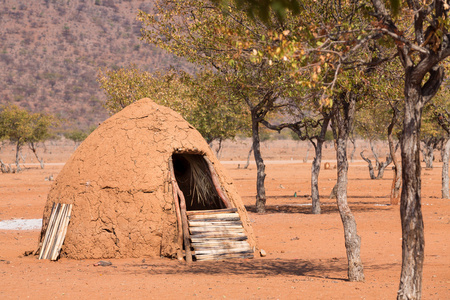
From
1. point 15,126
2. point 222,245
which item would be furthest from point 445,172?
point 15,126

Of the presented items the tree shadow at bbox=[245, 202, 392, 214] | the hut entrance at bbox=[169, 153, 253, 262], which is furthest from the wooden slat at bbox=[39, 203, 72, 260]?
the tree shadow at bbox=[245, 202, 392, 214]

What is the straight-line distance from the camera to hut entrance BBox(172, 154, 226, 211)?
43.9ft

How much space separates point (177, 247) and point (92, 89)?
308 feet

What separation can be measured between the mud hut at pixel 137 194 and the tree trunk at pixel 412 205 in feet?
15.0

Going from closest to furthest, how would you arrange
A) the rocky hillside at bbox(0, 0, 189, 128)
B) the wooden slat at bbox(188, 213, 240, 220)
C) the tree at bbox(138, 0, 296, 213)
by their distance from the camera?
1. the wooden slat at bbox(188, 213, 240, 220)
2. the tree at bbox(138, 0, 296, 213)
3. the rocky hillside at bbox(0, 0, 189, 128)

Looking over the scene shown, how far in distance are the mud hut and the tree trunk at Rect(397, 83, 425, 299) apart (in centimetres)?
456

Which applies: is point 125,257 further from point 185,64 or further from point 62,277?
point 185,64

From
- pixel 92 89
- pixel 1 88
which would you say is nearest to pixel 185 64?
pixel 92 89

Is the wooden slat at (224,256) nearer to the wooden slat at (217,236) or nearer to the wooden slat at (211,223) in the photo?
the wooden slat at (217,236)

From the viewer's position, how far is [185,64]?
318ft

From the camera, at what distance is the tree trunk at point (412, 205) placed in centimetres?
670

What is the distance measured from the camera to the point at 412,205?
6.70 metres

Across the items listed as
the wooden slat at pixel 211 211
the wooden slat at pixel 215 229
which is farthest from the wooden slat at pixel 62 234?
the wooden slat at pixel 215 229

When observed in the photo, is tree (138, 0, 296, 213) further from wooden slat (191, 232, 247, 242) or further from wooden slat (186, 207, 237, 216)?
wooden slat (191, 232, 247, 242)
